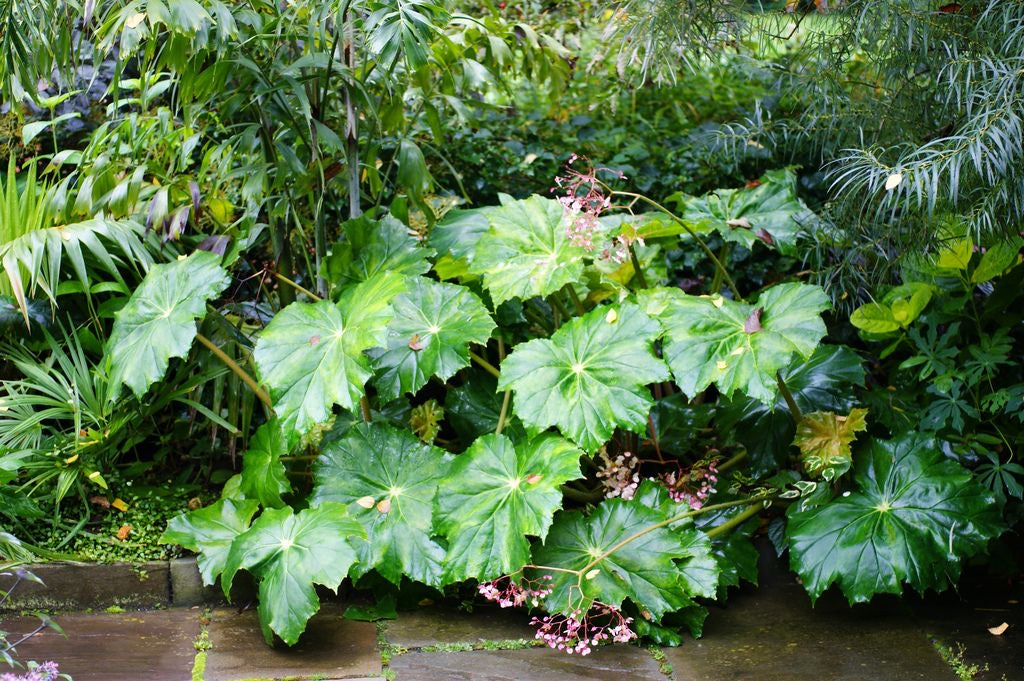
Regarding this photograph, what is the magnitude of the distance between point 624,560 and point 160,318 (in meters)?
1.60

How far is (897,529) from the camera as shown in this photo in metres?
2.87

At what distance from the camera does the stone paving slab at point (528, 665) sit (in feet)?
8.80

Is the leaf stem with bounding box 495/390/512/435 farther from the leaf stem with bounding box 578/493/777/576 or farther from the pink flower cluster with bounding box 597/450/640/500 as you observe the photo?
the leaf stem with bounding box 578/493/777/576

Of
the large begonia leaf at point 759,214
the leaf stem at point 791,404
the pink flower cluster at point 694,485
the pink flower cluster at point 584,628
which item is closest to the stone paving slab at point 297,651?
the pink flower cluster at point 584,628

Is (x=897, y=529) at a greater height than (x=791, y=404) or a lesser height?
lesser

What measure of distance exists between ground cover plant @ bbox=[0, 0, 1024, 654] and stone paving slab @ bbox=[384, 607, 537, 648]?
0.08 meters

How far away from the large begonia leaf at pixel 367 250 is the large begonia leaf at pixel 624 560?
1019 millimetres

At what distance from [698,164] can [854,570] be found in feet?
7.18

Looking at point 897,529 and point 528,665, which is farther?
point 897,529

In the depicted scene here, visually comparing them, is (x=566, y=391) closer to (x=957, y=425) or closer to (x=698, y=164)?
(x=957, y=425)

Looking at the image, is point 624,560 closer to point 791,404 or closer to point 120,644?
point 791,404

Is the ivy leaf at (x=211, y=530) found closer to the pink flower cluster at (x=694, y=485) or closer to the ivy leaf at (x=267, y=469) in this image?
the ivy leaf at (x=267, y=469)

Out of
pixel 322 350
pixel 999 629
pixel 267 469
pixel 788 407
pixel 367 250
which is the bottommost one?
pixel 999 629

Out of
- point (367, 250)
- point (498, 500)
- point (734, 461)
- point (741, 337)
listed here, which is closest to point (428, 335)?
point (367, 250)
